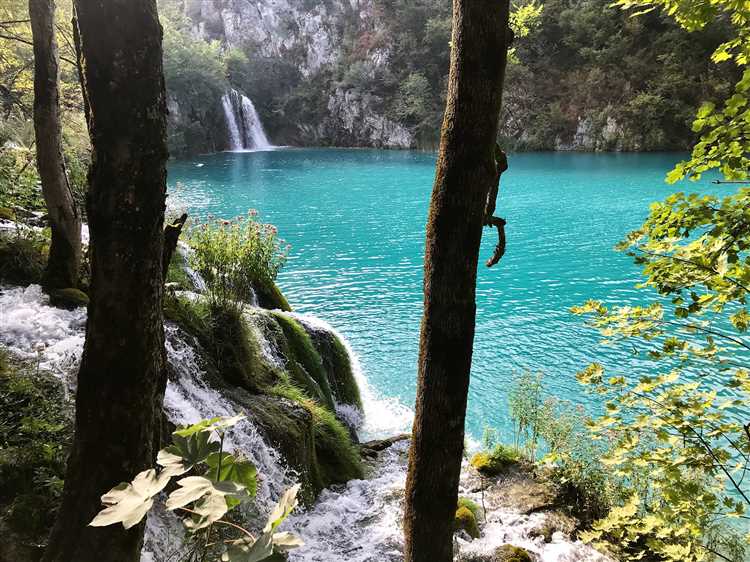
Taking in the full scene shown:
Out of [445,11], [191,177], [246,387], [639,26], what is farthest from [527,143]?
[246,387]

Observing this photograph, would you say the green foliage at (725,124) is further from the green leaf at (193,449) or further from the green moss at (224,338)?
the green moss at (224,338)

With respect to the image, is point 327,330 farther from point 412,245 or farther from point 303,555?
point 412,245

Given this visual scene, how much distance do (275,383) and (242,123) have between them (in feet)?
140

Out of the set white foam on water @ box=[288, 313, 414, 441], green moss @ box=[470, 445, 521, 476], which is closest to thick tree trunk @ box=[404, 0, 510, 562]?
green moss @ box=[470, 445, 521, 476]

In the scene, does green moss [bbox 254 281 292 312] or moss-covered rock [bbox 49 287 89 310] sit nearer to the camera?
moss-covered rock [bbox 49 287 89 310]

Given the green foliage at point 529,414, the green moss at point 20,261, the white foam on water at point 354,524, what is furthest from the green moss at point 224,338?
the green foliage at point 529,414

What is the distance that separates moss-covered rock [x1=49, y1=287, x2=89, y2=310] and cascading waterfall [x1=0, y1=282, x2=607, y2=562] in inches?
3.1

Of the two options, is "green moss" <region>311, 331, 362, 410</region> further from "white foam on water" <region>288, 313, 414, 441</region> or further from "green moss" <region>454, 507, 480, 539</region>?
"green moss" <region>454, 507, 480, 539</region>

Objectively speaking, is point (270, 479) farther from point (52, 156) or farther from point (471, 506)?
point (52, 156)

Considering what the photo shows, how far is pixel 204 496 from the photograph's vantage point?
3.71ft

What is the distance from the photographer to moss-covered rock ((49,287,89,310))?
5125 millimetres

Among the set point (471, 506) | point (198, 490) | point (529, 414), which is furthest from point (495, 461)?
point (198, 490)

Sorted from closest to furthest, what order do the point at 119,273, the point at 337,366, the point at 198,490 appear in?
the point at 198,490 < the point at 119,273 < the point at 337,366

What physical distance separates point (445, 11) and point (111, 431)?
51.6 metres
